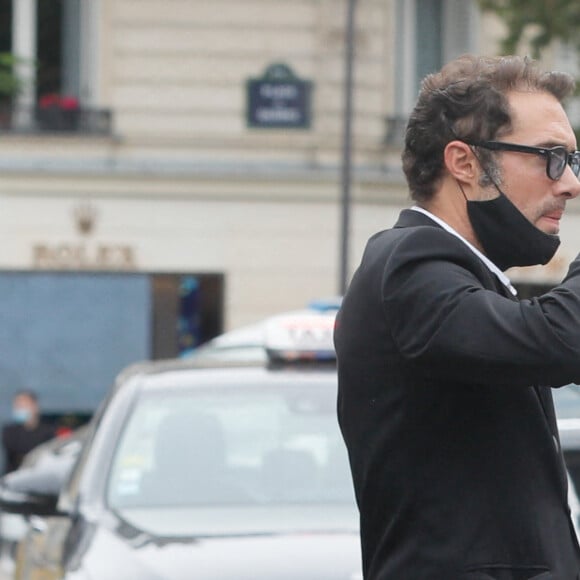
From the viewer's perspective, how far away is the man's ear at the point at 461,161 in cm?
283

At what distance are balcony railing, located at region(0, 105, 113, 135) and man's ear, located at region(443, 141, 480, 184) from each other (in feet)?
57.7

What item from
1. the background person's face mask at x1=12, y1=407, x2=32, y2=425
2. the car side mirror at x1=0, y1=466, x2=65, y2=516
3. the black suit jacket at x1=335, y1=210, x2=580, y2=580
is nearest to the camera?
the black suit jacket at x1=335, y1=210, x2=580, y2=580

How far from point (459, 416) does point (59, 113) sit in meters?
18.0

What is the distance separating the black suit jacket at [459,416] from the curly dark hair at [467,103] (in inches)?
6.2

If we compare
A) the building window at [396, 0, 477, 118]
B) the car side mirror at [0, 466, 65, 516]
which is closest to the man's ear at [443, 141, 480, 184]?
the car side mirror at [0, 466, 65, 516]

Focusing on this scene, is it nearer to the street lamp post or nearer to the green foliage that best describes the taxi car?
the green foliage

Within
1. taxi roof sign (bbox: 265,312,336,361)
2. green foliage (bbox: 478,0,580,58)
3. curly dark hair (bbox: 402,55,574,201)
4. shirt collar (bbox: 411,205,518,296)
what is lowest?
taxi roof sign (bbox: 265,312,336,361)

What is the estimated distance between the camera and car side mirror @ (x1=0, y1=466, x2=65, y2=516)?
5641 millimetres

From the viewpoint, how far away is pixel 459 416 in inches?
107

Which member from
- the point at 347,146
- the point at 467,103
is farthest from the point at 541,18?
the point at 467,103

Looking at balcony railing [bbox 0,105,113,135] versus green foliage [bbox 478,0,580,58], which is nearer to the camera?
green foliage [bbox 478,0,580,58]

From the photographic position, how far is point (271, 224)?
20578mm

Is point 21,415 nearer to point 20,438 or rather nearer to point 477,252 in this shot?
point 20,438

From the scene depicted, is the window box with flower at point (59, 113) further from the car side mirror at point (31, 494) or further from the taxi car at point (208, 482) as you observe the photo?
the car side mirror at point (31, 494)
